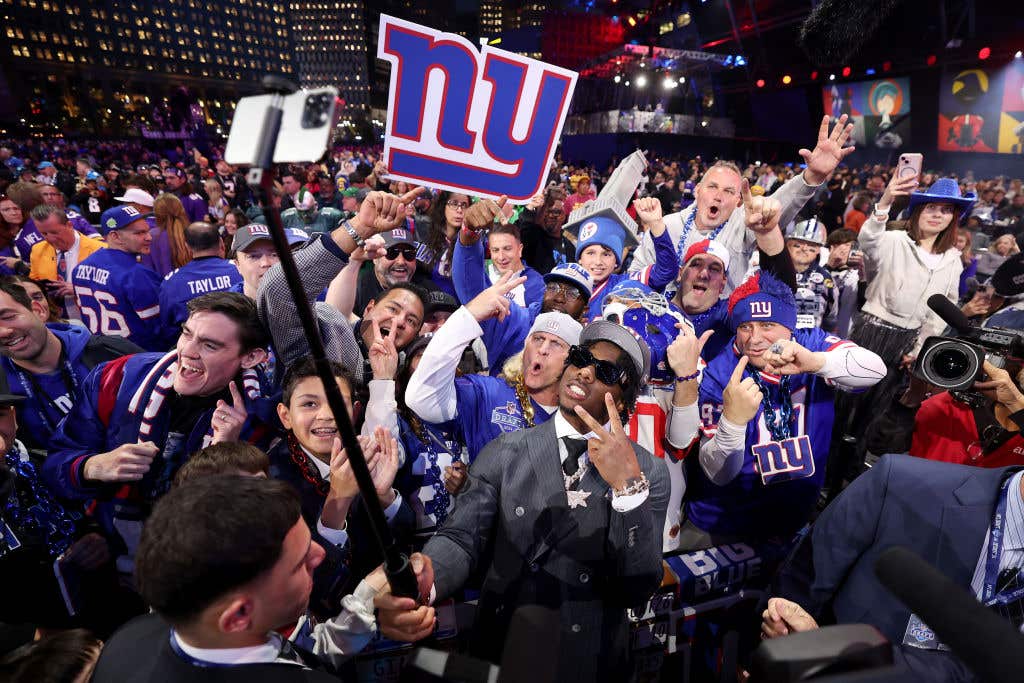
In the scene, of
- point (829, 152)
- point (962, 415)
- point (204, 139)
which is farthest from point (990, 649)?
point (204, 139)

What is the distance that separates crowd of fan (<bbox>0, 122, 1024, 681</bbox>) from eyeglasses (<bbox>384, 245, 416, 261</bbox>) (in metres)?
0.01

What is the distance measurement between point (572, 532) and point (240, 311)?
6.12 feet

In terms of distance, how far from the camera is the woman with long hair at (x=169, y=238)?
232 inches

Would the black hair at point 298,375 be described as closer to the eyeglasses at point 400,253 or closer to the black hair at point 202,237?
the eyeglasses at point 400,253

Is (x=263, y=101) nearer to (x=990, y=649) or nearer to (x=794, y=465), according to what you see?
(x=990, y=649)

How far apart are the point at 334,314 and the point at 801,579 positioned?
8.19 ft

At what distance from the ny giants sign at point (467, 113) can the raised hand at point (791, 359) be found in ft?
5.72

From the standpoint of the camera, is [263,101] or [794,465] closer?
[263,101]

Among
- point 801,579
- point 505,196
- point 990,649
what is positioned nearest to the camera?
point 990,649

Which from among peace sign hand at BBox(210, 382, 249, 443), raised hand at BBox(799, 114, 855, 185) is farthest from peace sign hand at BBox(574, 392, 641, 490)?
raised hand at BBox(799, 114, 855, 185)

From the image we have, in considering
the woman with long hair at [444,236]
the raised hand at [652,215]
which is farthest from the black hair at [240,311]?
the raised hand at [652,215]

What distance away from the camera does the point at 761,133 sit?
29031 mm

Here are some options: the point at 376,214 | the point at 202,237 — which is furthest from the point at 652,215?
the point at 202,237

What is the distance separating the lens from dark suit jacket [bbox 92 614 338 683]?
129 centimetres
